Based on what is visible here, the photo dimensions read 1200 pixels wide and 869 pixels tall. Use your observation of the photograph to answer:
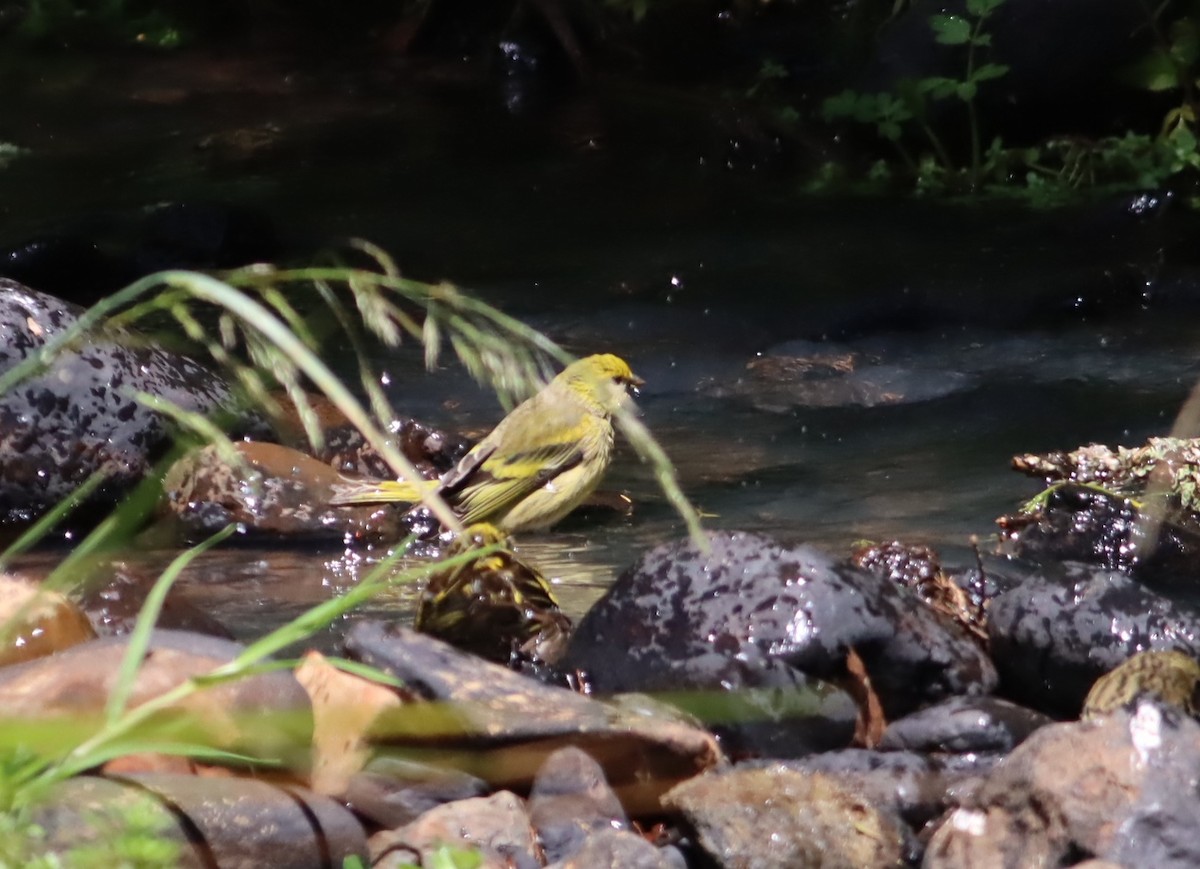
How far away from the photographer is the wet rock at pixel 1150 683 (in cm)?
423

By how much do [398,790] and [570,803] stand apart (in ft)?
1.32

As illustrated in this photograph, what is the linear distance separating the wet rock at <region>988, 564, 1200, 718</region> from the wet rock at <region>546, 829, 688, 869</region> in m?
1.67

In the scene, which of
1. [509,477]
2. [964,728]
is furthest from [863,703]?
[509,477]

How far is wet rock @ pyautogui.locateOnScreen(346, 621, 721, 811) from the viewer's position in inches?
157

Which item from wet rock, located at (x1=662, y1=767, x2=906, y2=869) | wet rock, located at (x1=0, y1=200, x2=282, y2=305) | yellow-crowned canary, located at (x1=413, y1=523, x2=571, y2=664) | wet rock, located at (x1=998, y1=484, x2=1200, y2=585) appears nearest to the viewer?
wet rock, located at (x1=662, y1=767, x2=906, y2=869)

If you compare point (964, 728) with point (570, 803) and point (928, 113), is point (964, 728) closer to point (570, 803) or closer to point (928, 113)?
point (570, 803)

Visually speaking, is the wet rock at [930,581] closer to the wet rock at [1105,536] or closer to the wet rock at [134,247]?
the wet rock at [1105,536]

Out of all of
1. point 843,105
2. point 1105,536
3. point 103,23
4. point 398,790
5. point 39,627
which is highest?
point 103,23

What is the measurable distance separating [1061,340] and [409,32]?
11.5 m

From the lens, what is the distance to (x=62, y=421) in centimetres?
720

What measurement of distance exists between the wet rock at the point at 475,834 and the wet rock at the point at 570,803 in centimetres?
5

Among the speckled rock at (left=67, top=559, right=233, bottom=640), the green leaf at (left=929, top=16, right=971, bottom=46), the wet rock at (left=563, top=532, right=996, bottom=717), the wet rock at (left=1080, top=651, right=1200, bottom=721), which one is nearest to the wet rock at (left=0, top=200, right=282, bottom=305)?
the green leaf at (left=929, top=16, right=971, bottom=46)

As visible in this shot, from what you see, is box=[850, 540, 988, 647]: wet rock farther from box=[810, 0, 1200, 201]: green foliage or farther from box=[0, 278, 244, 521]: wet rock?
box=[810, 0, 1200, 201]: green foliage

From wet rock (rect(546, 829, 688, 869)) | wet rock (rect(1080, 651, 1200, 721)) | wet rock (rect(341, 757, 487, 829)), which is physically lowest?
wet rock (rect(1080, 651, 1200, 721))
